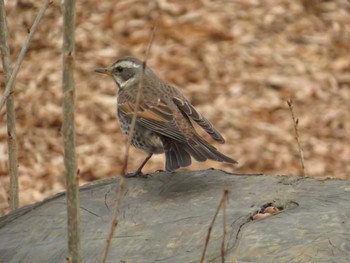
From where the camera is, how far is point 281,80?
966 centimetres

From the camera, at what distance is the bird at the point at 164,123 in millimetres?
5500

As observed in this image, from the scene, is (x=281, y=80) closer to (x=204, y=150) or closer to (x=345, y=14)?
(x=345, y=14)

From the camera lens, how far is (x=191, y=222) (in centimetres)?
413

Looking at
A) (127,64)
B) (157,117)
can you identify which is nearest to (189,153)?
(157,117)

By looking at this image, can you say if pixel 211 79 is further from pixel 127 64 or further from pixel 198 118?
pixel 198 118

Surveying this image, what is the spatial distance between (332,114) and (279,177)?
486cm

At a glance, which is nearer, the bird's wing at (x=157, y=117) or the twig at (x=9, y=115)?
the twig at (x=9, y=115)

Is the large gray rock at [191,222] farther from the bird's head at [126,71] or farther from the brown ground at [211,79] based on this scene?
the brown ground at [211,79]

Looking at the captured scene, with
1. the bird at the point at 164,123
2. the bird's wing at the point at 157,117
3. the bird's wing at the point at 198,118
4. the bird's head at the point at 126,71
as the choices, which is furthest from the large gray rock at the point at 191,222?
the bird's head at the point at 126,71

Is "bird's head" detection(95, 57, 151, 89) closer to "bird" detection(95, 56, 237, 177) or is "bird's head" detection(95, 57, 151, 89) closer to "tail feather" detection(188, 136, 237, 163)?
"bird" detection(95, 56, 237, 177)

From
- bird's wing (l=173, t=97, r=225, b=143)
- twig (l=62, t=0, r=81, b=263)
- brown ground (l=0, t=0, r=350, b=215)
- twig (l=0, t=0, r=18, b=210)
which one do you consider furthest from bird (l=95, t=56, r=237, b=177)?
brown ground (l=0, t=0, r=350, b=215)

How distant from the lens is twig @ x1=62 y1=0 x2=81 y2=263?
276 cm

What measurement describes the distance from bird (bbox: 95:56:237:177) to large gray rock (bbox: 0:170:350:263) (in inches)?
16.3

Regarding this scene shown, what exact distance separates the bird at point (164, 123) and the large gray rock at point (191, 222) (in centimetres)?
41
